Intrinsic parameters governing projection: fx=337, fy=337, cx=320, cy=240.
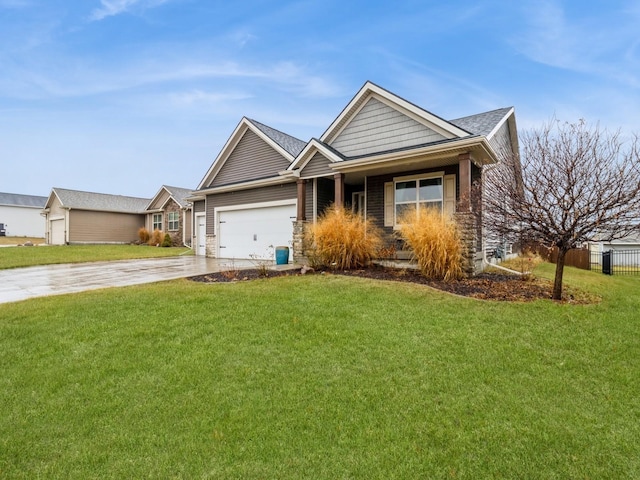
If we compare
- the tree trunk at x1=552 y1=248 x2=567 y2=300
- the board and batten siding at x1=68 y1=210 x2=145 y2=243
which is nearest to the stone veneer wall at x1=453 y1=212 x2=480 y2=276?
the tree trunk at x1=552 y1=248 x2=567 y2=300

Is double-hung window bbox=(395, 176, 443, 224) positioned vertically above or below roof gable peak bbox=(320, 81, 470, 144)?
below

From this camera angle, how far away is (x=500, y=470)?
90.2 inches

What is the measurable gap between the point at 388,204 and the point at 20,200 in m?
54.2

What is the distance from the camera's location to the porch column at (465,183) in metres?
Result: 8.34

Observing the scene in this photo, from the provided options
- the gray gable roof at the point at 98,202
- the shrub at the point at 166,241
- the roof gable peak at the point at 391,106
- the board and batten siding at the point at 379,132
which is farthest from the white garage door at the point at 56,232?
the board and batten siding at the point at 379,132

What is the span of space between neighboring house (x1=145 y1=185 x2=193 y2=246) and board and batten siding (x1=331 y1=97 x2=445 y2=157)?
51.0ft

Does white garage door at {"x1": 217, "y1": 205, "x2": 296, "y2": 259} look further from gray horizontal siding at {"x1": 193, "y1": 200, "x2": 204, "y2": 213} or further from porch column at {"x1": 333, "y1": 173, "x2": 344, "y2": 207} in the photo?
porch column at {"x1": 333, "y1": 173, "x2": 344, "y2": 207}

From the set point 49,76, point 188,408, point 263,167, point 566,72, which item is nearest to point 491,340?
point 188,408

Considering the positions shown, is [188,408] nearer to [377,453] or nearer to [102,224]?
[377,453]

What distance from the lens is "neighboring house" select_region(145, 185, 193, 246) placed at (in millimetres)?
25219

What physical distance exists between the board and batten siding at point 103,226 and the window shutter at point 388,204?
25846mm

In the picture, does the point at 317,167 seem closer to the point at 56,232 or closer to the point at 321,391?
the point at 321,391

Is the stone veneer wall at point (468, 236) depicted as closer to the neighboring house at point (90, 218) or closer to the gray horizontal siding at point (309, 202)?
the gray horizontal siding at point (309, 202)

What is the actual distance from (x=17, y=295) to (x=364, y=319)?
731 cm
